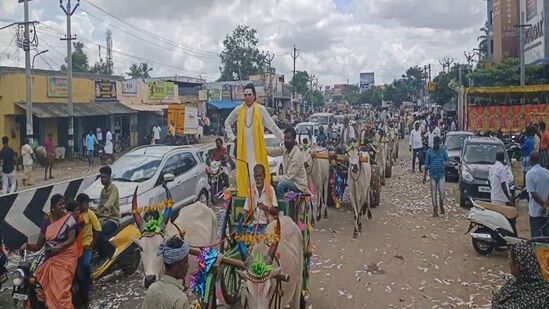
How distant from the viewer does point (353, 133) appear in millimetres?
20141

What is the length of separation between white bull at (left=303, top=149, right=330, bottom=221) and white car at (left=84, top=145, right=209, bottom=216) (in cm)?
308

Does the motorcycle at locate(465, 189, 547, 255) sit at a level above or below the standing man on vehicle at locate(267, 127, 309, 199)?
below

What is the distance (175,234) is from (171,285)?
2.61 m

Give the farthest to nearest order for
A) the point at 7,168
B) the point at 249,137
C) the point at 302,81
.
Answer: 1. the point at 302,81
2. the point at 7,168
3. the point at 249,137

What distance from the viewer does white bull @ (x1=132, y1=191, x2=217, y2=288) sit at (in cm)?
581

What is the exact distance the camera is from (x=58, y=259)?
6887 mm

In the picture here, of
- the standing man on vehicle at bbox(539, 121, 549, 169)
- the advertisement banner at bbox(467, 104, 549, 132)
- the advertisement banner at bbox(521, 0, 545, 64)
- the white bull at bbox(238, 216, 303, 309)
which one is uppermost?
the advertisement banner at bbox(521, 0, 545, 64)

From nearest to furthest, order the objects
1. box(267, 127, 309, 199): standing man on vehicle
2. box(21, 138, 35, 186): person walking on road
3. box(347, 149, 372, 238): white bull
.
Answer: box(267, 127, 309, 199): standing man on vehicle < box(347, 149, 372, 238): white bull < box(21, 138, 35, 186): person walking on road

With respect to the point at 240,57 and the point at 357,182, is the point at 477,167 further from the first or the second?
the point at 240,57

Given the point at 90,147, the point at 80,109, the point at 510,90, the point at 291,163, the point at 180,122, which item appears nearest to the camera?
the point at 291,163

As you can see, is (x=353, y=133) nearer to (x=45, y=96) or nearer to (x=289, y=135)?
(x=289, y=135)

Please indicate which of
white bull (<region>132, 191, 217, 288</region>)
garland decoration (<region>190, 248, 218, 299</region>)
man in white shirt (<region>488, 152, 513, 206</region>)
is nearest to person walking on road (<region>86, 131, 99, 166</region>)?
white bull (<region>132, 191, 217, 288</region>)

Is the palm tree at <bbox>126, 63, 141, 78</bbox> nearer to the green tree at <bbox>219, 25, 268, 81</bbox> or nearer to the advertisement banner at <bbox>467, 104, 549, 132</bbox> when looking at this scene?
the green tree at <bbox>219, 25, 268, 81</bbox>

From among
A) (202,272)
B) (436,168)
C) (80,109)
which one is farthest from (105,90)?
(202,272)
